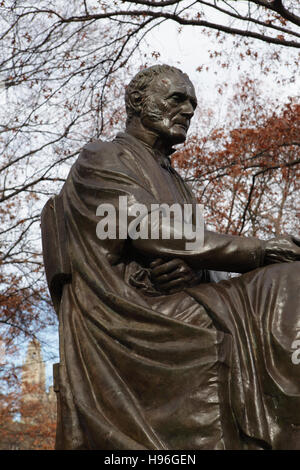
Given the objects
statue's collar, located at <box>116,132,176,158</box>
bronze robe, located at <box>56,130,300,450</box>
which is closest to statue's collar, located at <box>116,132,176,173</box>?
statue's collar, located at <box>116,132,176,158</box>

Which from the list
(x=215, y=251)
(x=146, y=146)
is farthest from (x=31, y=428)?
(x=215, y=251)

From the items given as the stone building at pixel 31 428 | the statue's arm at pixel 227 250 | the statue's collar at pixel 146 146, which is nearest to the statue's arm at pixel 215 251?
the statue's arm at pixel 227 250

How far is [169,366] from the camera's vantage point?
3381 millimetres

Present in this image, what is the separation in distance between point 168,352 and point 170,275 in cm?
50

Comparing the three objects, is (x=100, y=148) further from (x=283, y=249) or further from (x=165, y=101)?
(x=283, y=249)

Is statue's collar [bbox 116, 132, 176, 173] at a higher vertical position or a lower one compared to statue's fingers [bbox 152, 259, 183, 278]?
higher

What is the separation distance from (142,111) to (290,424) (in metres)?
2.15

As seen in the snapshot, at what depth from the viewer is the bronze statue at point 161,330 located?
3.24 meters

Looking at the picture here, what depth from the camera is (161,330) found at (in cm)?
344

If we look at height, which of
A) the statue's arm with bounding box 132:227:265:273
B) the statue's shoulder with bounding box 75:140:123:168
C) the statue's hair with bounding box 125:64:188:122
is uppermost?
the statue's hair with bounding box 125:64:188:122

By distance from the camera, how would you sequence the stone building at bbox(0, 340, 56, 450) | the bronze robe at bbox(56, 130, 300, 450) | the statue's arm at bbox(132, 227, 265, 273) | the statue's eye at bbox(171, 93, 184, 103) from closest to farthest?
the bronze robe at bbox(56, 130, 300, 450), the statue's arm at bbox(132, 227, 265, 273), the statue's eye at bbox(171, 93, 184, 103), the stone building at bbox(0, 340, 56, 450)

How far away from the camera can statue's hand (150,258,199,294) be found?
3.73 m

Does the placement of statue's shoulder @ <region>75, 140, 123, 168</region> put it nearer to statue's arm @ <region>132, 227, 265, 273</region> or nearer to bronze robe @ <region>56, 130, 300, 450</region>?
bronze robe @ <region>56, 130, 300, 450</region>
